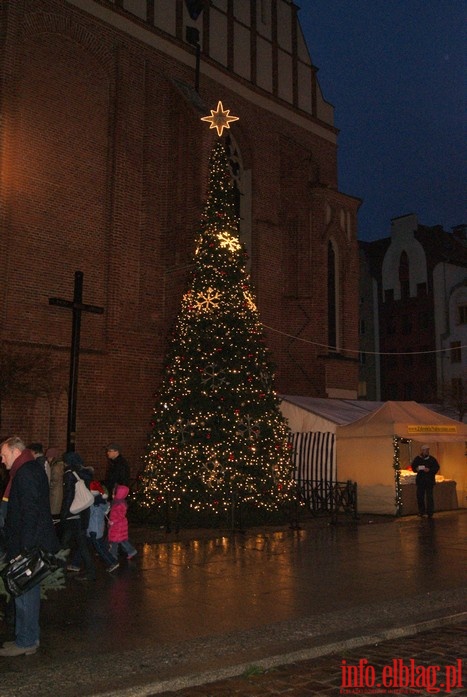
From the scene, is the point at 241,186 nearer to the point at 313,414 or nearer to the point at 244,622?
the point at 313,414

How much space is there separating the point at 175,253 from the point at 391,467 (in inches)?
305

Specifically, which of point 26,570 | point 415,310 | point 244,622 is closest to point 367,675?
point 244,622

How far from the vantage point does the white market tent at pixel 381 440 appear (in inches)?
616

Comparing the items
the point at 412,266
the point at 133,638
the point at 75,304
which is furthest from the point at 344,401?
the point at 412,266

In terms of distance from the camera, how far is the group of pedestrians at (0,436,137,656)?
550 centimetres

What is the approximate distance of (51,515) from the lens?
6.12 meters

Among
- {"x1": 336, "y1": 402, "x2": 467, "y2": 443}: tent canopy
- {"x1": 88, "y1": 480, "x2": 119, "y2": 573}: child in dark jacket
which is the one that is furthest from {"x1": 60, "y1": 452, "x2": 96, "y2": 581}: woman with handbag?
{"x1": 336, "y1": 402, "x2": 467, "y2": 443}: tent canopy

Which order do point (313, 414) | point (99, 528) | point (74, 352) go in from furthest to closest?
point (313, 414) → point (74, 352) → point (99, 528)

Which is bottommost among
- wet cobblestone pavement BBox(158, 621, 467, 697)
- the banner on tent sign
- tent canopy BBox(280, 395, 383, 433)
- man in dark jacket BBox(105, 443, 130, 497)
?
wet cobblestone pavement BBox(158, 621, 467, 697)

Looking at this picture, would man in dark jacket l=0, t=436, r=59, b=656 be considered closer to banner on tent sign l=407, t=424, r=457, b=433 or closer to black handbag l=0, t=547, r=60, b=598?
black handbag l=0, t=547, r=60, b=598

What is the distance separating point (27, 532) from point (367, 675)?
9.44ft

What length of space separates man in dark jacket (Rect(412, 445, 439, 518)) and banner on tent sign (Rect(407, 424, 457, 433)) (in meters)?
0.60

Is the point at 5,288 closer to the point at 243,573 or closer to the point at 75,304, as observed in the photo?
the point at 75,304

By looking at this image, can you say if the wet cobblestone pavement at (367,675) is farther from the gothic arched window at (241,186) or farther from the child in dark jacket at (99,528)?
the gothic arched window at (241,186)
